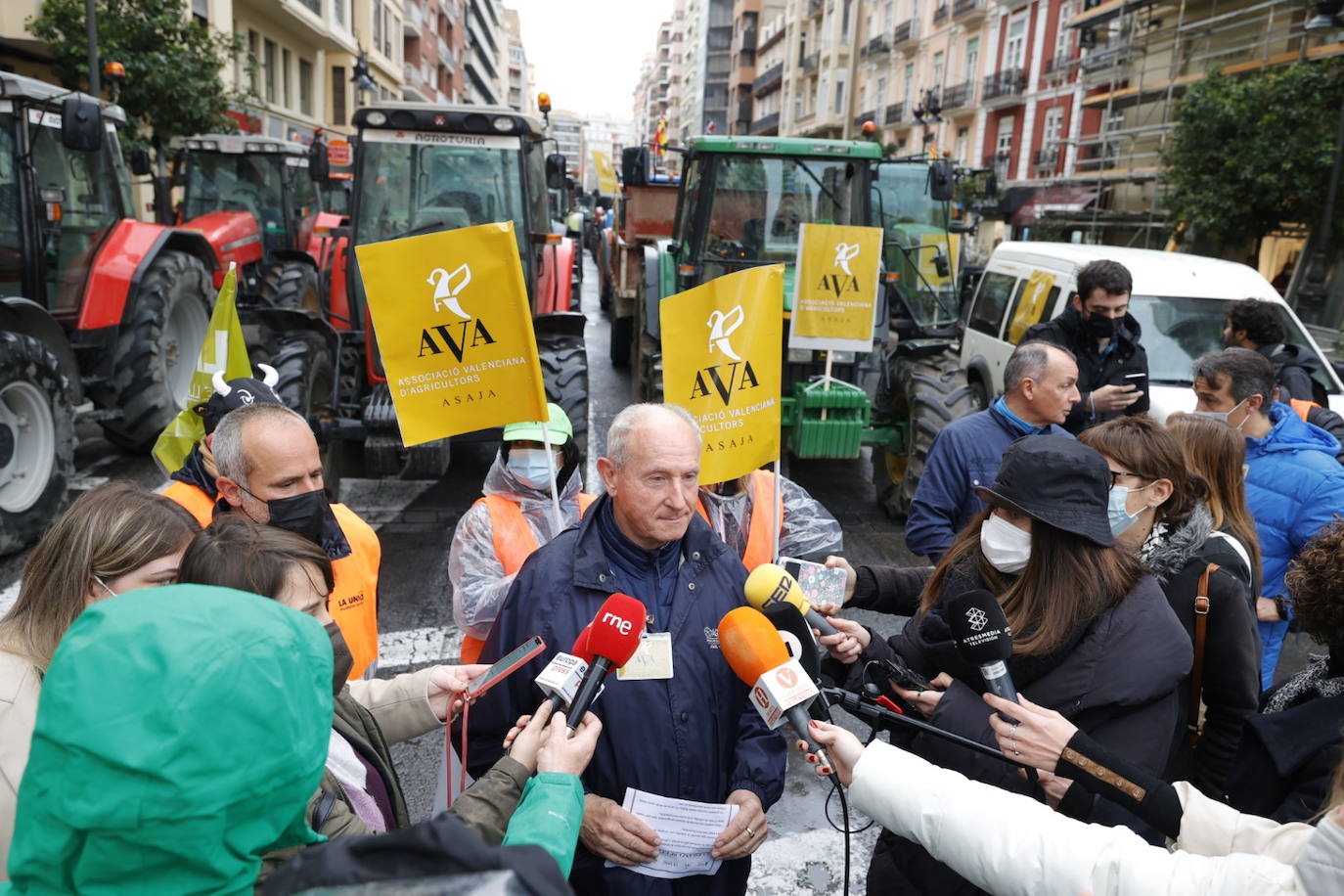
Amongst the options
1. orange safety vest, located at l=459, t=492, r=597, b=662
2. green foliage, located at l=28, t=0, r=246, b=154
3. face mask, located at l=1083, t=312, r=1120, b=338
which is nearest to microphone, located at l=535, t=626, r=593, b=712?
orange safety vest, located at l=459, t=492, r=597, b=662

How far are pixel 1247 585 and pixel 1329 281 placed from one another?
2074 centimetres

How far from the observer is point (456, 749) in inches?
99.7

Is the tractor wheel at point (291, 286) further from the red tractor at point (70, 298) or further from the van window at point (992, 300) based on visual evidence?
the van window at point (992, 300)

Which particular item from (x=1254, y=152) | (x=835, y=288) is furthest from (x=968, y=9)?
(x=835, y=288)

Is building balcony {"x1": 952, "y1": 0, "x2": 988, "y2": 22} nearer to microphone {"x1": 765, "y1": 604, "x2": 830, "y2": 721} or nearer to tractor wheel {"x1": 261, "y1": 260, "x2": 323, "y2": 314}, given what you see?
tractor wheel {"x1": 261, "y1": 260, "x2": 323, "y2": 314}

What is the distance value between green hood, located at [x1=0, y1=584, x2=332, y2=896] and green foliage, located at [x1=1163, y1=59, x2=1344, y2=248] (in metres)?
19.9

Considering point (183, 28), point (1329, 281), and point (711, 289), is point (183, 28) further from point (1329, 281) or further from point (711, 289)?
point (1329, 281)

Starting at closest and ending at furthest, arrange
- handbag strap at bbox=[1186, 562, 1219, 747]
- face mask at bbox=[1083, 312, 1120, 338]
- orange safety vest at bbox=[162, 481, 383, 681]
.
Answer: handbag strap at bbox=[1186, 562, 1219, 747] → orange safety vest at bbox=[162, 481, 383, 681] → face mask at bbox=[1083, 312, 1120, 338]

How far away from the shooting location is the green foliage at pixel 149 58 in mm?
13516

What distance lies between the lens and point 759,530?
139 inches

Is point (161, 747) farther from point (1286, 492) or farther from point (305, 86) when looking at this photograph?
point (305, 86)

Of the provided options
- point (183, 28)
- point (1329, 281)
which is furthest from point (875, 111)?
point (183, 28)

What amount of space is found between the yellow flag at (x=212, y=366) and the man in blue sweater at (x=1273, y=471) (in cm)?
409

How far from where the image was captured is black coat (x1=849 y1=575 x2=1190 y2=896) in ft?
6.40
